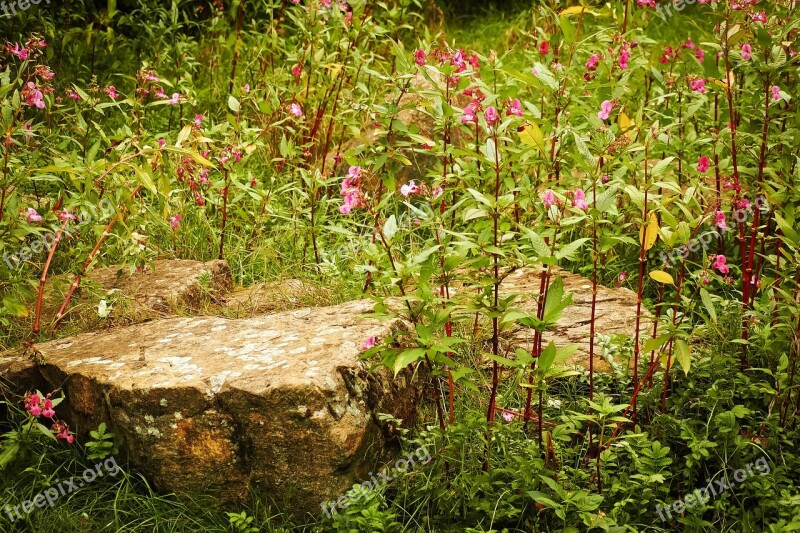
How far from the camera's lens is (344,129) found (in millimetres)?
4957

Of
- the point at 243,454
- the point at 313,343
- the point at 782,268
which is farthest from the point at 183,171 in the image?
the point at 782,268

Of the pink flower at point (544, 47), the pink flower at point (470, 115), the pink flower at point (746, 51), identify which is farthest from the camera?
the pink flower at point (544, 47)

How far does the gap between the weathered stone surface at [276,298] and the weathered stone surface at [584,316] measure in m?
0.83

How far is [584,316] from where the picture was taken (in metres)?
3.54

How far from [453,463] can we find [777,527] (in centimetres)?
98

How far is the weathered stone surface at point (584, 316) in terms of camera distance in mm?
3301

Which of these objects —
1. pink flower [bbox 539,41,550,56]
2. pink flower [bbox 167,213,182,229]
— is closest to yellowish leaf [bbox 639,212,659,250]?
pink flower [bbox 539,41,550,56]

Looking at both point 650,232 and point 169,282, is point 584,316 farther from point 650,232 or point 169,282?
point 169,282

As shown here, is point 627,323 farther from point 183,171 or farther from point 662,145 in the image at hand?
point 183,171

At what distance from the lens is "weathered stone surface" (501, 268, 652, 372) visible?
3.30m

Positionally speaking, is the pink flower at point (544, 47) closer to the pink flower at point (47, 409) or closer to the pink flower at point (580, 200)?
the pink flower at point (580, 200)

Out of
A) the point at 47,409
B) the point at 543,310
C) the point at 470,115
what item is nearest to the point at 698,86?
the point at 470,115

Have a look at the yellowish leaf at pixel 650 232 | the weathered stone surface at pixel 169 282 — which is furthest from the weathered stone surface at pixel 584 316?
the weathered stone surface at pixel 169 282

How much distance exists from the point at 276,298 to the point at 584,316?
133 cm
